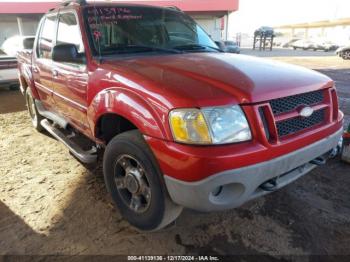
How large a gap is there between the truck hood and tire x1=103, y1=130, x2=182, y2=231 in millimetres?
480

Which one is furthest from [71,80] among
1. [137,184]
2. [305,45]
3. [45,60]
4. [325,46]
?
[305,45]

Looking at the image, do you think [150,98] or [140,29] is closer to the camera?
[150,98]

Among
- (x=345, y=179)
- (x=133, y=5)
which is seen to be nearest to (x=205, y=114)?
(x=133, y=5)

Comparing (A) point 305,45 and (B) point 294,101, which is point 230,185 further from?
(A) point 305,45

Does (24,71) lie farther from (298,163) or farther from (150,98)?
(298,163)

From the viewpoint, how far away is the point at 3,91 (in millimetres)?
9594

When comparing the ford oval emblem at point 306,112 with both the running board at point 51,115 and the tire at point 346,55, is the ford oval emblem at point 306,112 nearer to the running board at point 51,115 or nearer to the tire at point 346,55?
the running board at point 51,115

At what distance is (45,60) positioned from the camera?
164 inches

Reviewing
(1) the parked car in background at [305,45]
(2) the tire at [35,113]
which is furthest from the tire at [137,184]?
(1) the parked car in background at [305,45]

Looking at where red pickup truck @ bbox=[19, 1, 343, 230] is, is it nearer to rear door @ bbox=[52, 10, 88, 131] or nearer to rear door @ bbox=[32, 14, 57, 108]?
rear door @ bbox=[52, 10, 88, 131]

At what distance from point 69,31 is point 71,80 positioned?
1.88 ft

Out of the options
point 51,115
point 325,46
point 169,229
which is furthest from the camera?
Answer: point 325,46

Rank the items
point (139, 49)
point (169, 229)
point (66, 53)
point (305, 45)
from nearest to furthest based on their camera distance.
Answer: point (169, 229) < point (66, 53) < point (139, 49) < point (305, 45)

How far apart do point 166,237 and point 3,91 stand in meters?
8.74
